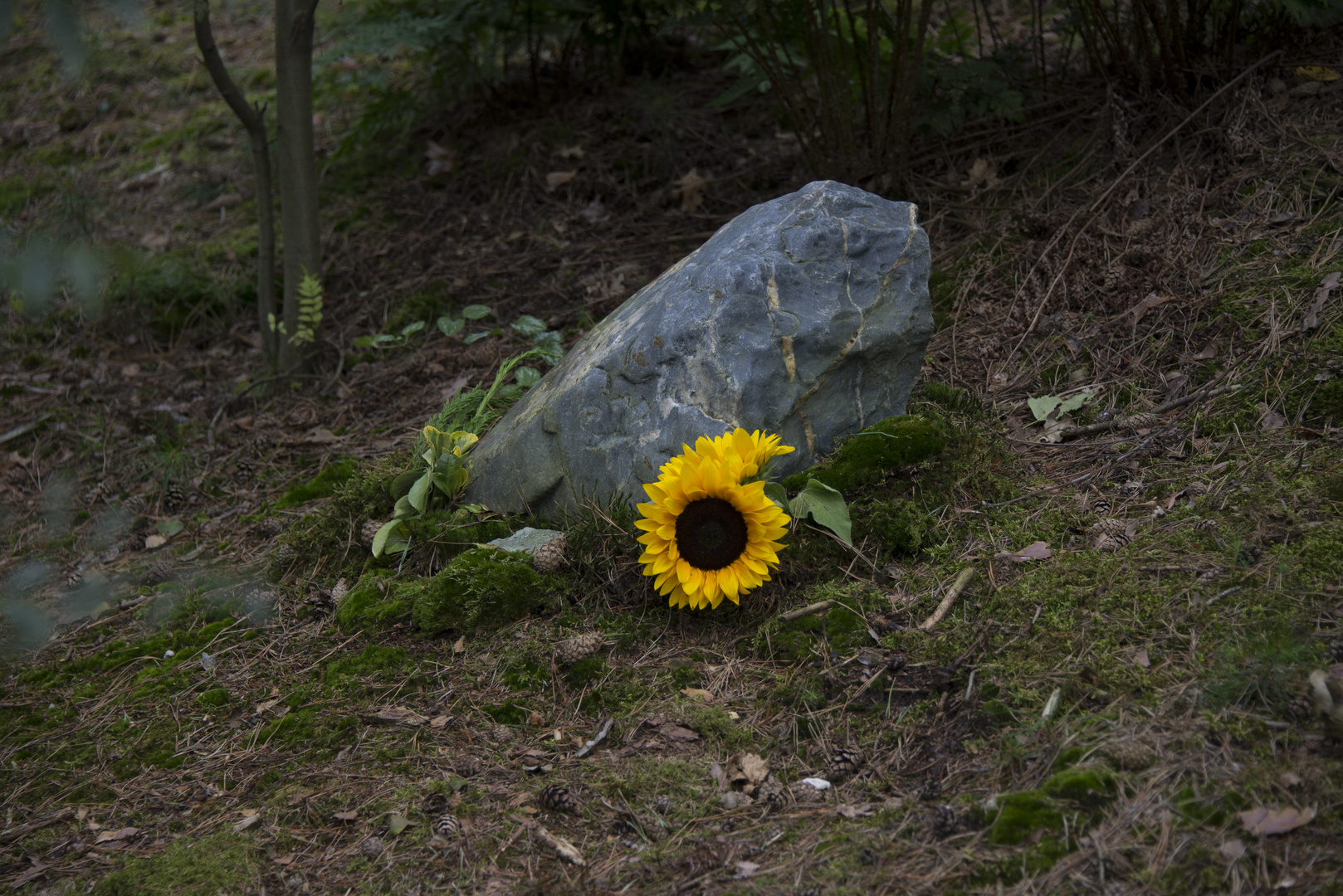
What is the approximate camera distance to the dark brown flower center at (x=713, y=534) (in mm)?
2748

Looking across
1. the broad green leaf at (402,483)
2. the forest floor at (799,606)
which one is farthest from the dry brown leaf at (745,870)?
the broad green leaf at (402,483)

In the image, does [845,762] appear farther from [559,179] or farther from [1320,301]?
[559,179]

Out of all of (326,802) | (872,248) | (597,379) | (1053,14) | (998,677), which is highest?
(1053,14)

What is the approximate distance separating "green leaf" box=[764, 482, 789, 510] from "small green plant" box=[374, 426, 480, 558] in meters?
1.28

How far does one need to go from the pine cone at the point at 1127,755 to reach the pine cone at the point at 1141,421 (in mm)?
1558

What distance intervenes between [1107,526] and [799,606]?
101cm

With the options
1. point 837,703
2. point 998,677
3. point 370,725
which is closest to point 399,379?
point 370,725

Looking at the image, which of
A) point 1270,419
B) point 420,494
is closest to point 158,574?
point 420,494

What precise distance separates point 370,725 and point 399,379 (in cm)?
260

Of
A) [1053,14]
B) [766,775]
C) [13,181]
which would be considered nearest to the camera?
[766,775]

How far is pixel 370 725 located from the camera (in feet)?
8.62

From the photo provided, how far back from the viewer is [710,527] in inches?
108

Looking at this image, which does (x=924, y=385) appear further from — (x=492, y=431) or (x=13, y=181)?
(x=13, y=181)

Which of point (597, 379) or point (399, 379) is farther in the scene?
point (399, 379)
